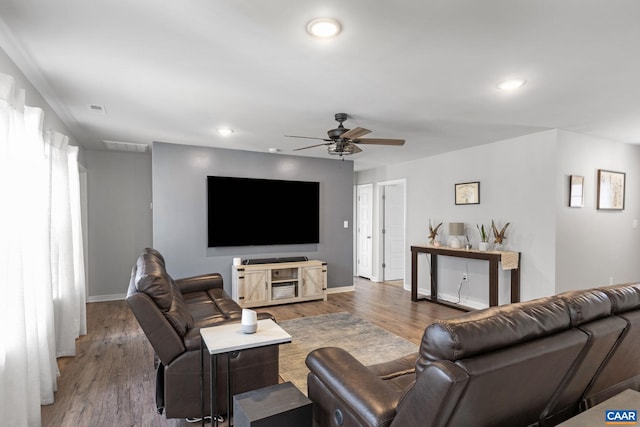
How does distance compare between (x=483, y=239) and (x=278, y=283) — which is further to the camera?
(x=278, y=283)

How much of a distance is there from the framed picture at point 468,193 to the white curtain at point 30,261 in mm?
5137

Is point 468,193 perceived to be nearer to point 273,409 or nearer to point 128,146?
point 273,409

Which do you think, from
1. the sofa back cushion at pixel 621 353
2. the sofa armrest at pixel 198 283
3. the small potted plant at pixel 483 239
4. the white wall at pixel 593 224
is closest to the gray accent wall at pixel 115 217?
the sofa armrest at pixel 198 283

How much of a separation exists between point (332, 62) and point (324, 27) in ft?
1.52

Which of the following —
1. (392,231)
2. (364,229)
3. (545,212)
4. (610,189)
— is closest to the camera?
(545,212)

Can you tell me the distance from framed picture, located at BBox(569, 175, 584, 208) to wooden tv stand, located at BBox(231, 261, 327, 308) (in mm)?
3555

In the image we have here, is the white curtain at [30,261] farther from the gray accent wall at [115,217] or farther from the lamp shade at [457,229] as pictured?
the lamp shade at [457,229]

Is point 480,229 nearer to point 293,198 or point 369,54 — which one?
point 293,198

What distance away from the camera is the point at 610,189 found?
4.88 metres

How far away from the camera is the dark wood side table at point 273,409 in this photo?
1.57 m

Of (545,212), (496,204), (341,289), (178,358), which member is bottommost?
(341,289)

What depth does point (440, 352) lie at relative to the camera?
1.17m

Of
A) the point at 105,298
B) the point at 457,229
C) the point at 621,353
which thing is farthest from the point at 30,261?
the point at 457,229

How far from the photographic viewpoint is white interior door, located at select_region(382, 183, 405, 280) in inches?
293
